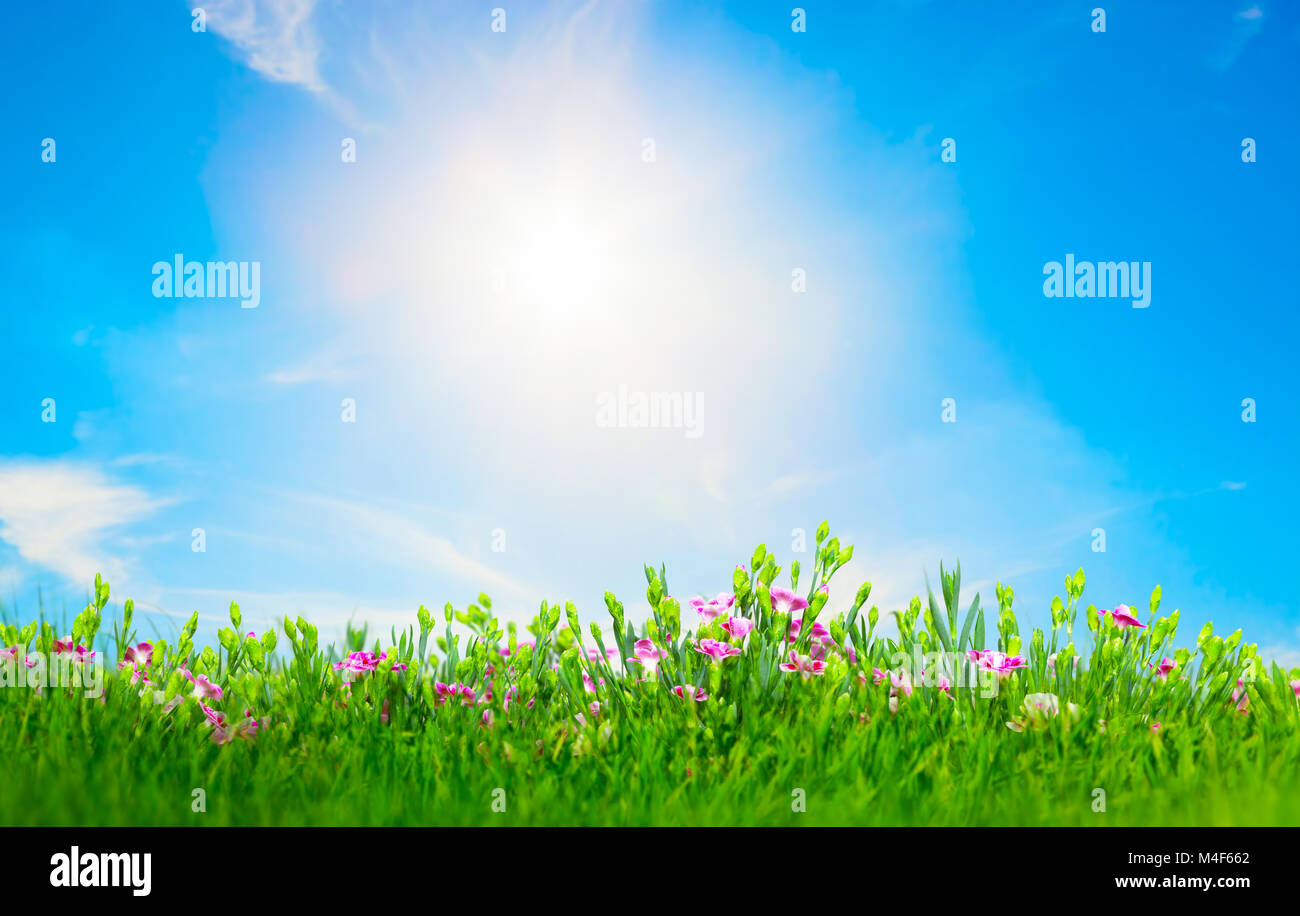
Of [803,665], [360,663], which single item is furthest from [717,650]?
[360,663]

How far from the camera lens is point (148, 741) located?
450cm

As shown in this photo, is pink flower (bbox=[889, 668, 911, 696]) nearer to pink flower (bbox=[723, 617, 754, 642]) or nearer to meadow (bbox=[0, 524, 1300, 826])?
meadow (bbox=[0, 524, 1300, 826])

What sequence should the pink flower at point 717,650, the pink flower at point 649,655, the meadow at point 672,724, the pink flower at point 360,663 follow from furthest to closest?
the pink flower at point 360,663
the pink flower at point 649,655
the pink flower at point 717,650
the meadow at point 672,724

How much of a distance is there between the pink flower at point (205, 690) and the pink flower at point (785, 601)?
3.08 meters

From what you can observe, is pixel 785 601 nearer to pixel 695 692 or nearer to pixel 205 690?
pixel 695 692

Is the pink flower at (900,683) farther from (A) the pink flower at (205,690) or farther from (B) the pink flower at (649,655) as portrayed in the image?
(A) the pink flower at (205,690)

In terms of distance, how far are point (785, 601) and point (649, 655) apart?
80 centimetres

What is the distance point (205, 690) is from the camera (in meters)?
5.04

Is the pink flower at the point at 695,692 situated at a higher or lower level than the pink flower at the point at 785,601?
lower

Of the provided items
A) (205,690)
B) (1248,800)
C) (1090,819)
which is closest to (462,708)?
(205,690)

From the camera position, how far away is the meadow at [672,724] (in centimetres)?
383

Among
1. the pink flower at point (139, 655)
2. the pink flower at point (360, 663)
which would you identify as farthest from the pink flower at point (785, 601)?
the pink flower at point (139, 655)
